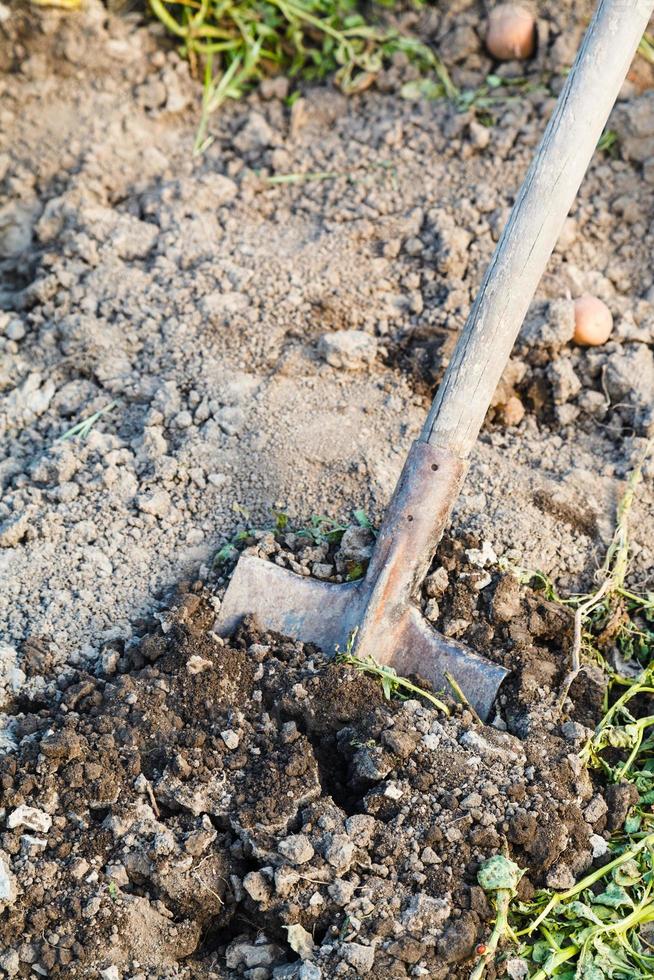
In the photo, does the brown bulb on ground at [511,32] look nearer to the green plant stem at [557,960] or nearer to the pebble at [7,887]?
the green plant stem at [557,960]

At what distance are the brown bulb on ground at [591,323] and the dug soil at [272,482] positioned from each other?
4 centimetres

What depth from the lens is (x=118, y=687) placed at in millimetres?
2600

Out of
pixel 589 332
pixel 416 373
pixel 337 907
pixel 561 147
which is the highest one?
pixel 561 147

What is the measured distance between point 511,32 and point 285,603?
2.19 metres

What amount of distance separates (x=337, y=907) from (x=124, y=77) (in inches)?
117

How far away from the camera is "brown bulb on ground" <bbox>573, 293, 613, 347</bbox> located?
3.34m

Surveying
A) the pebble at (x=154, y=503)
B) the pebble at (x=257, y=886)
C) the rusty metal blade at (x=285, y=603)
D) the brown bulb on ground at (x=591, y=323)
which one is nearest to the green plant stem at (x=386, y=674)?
the rusty metal blade at (x=285, y=603)

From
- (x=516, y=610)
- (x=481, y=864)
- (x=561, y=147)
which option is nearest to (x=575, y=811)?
(x=481, y=864)

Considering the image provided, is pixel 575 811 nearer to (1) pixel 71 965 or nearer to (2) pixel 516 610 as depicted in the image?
(2) pixel 516 610

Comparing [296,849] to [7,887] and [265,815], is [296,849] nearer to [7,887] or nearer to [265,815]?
[265,815]

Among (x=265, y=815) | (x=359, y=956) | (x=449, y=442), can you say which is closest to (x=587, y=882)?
(x=359, y=956)

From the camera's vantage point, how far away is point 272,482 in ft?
10.00

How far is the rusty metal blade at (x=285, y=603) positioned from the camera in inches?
109

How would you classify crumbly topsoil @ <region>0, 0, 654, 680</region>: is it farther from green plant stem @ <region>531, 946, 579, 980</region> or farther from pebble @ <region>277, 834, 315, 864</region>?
green plant stem @ <region>531, 946, 579, 980</region>
